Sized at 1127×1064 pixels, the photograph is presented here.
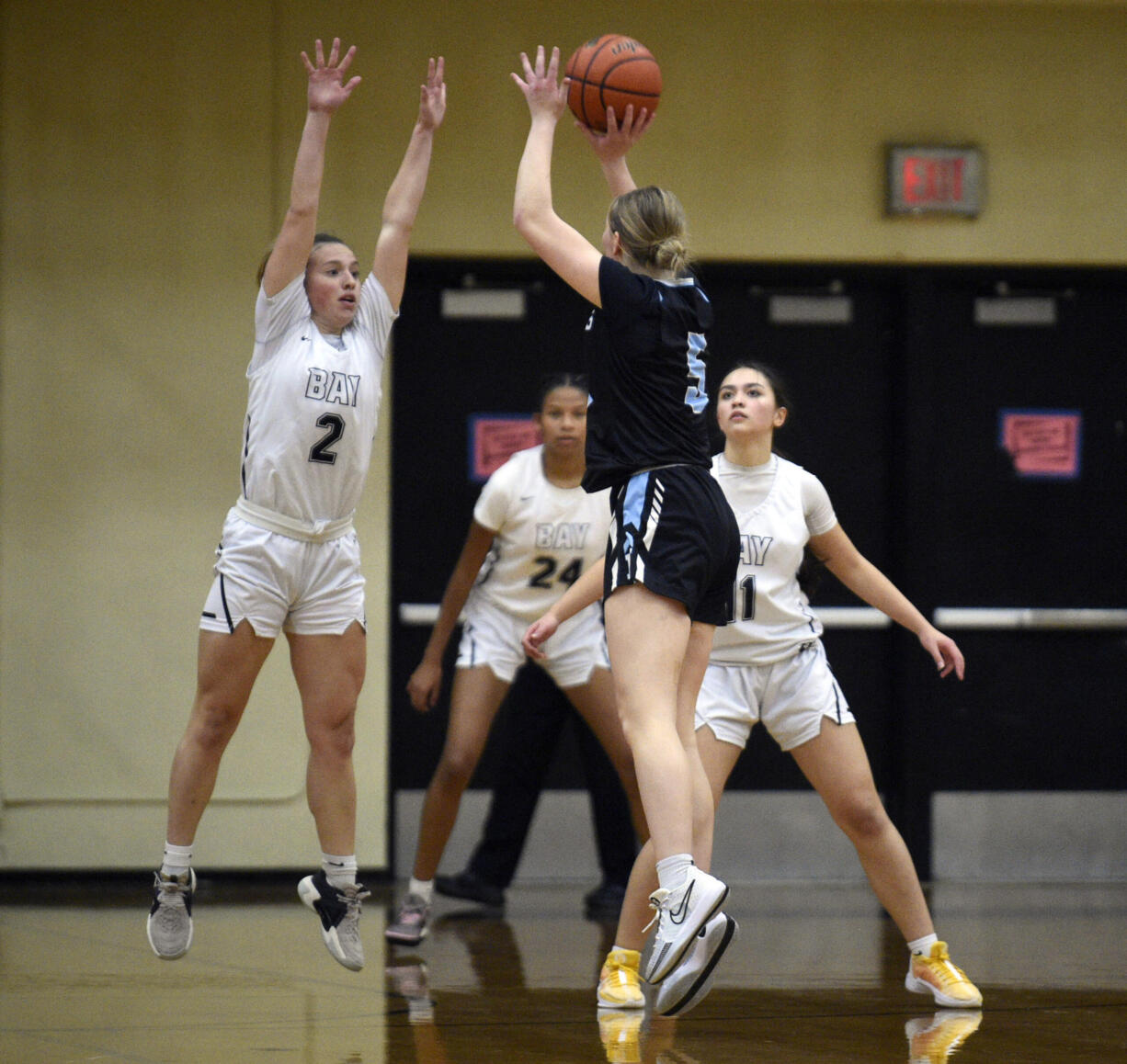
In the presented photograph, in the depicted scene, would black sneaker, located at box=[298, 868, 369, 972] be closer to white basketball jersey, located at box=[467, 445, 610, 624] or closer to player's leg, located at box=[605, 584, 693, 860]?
player's leg, located at box=[605, 584, 693, 860]

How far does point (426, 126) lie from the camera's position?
4.60 m

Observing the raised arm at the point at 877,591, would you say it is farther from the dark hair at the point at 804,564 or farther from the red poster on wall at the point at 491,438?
the red poster on wall at the point at 491,438

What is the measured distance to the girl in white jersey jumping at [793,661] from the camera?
4555mm

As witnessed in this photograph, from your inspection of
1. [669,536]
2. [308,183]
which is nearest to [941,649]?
[669,536]

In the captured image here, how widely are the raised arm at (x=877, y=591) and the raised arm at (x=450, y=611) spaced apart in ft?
4.57

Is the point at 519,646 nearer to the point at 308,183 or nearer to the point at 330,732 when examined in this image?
the point at 330,732

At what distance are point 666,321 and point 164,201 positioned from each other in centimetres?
395

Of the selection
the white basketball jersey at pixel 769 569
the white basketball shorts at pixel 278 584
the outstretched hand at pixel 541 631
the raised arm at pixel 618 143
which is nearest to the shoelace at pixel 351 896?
the white basketball shorts at pixel 278 584

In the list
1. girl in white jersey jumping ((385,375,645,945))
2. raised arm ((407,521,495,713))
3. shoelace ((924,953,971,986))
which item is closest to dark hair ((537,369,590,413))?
girl in white jersey jumping ((385,375,645,945))

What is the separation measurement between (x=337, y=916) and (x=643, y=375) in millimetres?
1714

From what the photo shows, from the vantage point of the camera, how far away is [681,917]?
3.73 meters

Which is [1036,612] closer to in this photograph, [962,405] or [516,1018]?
[962,405]

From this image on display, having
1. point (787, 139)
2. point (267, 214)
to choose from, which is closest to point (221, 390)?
point (267, 214)

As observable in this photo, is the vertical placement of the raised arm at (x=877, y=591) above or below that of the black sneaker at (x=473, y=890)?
above
